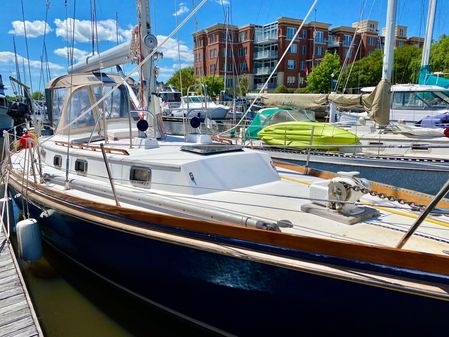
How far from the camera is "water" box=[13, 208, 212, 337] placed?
467 cm

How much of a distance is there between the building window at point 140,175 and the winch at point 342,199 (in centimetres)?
202

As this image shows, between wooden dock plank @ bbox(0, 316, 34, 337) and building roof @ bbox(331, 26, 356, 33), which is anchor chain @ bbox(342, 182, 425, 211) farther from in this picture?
building roof @ bbox(331, 26, 356, 33)

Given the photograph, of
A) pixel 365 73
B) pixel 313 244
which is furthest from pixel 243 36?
pixel 313 244

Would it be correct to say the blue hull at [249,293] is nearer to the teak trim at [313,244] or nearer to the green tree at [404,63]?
the teak trim at [313,244]

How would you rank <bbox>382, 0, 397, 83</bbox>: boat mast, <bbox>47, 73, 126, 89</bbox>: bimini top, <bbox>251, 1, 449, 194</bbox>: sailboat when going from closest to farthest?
<bbox>47, 73, 126, 89</bbox>: bimini top
<bbox>251, 1, 449, 194</bbox>: sailboat
<bbox>382, 0, 397, 83</bbox>: boat mast

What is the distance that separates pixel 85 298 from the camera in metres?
5.39

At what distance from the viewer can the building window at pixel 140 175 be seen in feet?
15.3

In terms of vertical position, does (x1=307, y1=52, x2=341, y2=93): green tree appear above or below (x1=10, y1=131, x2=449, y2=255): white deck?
above

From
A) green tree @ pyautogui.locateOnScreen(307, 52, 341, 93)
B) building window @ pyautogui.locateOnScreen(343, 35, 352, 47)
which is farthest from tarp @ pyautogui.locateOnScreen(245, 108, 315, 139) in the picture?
building window @ pyautogui.locateOnScreen(343, 35, 352, 47)

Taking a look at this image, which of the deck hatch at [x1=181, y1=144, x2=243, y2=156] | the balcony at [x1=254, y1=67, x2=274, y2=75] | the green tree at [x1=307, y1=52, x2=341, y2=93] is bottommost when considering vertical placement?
the deck hatch at [x1=181, y1=144, x2=243, y2=156]

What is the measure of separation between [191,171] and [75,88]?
3.50 m

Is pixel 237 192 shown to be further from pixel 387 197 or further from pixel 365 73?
pixel 365 73

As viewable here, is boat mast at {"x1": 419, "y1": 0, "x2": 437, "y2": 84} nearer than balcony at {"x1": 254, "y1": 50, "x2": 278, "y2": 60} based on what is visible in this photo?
Yes

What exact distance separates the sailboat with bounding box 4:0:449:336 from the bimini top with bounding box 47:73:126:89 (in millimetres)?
1437
